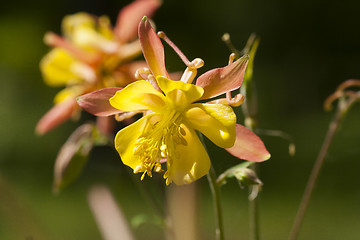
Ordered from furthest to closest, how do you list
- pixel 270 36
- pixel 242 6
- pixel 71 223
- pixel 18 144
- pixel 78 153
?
pixel 242 6
pixel 270 36
pixel 18 144
pixel 71 223
pixel 78 153

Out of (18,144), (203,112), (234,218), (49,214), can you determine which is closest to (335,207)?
(234,218)

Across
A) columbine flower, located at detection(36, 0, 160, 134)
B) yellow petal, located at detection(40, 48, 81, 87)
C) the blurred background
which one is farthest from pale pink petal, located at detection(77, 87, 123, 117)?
the blurred background

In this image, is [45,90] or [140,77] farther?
[45,90]

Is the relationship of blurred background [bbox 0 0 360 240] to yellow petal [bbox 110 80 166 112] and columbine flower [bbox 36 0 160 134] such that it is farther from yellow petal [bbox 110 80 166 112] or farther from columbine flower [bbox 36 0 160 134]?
yellow petal [bbox 110 80 166 112]

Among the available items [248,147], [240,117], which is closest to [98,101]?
[248,147]

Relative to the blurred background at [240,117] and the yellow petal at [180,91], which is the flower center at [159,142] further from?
the blurred background at [240,117]

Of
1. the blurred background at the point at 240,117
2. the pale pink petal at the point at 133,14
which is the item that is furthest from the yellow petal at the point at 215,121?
the blurred background at the point at 240,117

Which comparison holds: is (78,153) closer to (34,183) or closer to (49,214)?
(49,214)
